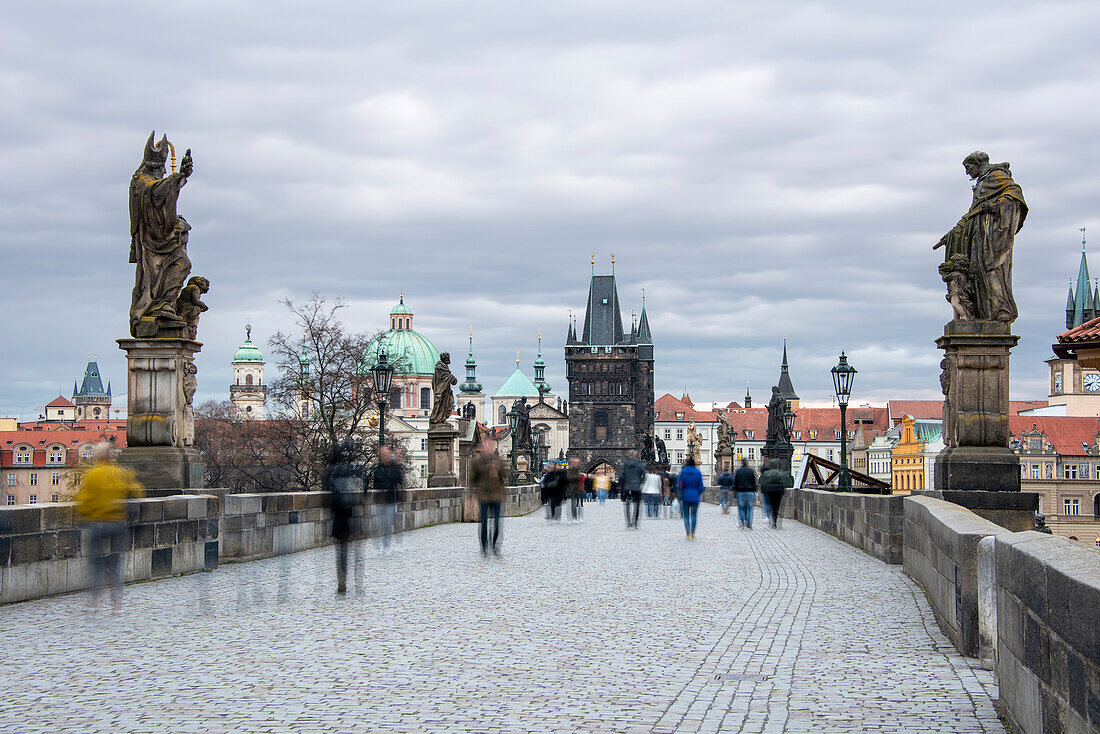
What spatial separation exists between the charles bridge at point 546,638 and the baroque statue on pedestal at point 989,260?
241cm

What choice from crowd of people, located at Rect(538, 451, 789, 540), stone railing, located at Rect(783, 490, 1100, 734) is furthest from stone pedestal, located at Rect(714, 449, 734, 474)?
stone railing, located at Rect(783, 490, 1100, 734)

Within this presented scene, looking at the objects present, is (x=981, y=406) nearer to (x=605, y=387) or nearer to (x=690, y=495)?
(x=690, y=495)

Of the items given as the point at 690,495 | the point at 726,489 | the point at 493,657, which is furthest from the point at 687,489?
the point at 726,489

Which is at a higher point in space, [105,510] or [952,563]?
[105,510]

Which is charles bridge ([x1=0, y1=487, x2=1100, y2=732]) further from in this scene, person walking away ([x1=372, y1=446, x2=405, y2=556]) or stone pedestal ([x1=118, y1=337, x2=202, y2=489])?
stone pedestal ([x1=118, y1=337, x2=202, y2=489])

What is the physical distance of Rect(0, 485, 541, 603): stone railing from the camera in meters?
10.5

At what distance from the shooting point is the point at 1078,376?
135 m

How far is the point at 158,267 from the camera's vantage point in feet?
47.8

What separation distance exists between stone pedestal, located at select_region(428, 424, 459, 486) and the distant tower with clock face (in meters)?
108

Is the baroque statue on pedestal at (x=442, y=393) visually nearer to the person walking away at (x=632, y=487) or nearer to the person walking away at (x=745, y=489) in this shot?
the person walking away at (x=632, y=487)

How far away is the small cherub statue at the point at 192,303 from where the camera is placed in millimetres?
14672

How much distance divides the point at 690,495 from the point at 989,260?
28.8 feet

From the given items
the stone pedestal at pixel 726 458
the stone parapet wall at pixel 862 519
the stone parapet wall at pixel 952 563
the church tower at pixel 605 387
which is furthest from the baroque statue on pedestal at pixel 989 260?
the church tower at pixel 605 387

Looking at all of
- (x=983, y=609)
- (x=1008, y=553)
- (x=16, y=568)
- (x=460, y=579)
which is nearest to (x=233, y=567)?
(x=460, y=579)
